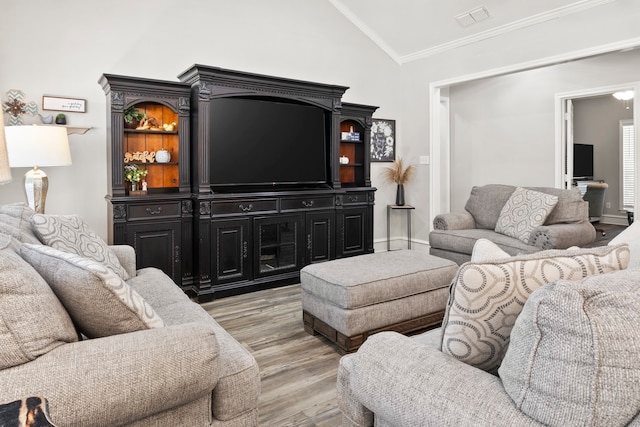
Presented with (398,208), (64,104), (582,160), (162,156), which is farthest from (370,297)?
(582,160)

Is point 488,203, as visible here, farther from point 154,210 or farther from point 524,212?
point 154,210

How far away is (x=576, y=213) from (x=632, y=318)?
3758 mm

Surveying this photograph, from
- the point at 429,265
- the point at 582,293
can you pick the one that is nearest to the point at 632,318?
the point at 582,293

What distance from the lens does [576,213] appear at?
411cm

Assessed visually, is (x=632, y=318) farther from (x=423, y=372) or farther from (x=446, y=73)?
(x=446, y=73)

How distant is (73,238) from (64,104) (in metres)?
2.03

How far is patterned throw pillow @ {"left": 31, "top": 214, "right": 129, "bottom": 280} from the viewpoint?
2129mm

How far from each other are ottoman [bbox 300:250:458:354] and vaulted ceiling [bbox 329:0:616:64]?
3212 mm

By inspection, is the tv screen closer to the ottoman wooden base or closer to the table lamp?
the table lamp

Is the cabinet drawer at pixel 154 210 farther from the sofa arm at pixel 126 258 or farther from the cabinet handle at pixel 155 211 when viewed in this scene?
the sofa arm at pixel 126 258

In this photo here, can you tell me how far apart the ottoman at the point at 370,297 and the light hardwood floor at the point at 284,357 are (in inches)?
6.1

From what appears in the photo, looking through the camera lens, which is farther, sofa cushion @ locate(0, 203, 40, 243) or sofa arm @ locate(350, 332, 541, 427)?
sofa cushion @ locate(0, 203, 40, 243)

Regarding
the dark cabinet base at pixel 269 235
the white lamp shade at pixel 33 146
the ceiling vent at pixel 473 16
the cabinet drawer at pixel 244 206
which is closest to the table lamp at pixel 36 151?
the white lamp shade at pixel 33 146

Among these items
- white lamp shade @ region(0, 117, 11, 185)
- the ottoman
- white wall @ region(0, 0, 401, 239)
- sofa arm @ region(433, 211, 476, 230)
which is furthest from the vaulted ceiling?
white lamp shade @ region(0, 117, 11, 185)
